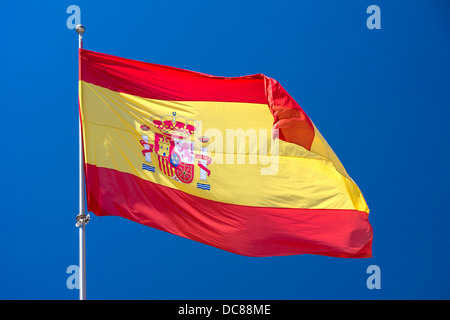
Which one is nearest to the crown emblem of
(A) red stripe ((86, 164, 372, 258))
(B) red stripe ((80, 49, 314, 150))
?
(B) red stripe ((80, 49, 314, 150))

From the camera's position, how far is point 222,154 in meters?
3.80

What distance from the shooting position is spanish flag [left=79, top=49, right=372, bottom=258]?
143 inches

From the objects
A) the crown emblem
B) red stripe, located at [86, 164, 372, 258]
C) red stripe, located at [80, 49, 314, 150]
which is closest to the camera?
red stripe, located at [86, 164, 372, 258]

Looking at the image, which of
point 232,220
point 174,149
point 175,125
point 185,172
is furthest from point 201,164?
point 232,220

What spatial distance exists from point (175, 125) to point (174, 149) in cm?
23

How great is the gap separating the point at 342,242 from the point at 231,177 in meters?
1.14

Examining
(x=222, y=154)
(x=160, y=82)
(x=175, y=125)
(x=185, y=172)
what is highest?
(x=160, y=82)

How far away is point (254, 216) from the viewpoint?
3717mm

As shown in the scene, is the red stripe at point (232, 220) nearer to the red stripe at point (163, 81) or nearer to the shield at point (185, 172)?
the shield at point (185, 172)

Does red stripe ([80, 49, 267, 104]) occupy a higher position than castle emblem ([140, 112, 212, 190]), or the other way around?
red stripe ([80, 49, 267, 104])

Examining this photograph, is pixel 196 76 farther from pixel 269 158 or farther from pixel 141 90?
pixel 269 158

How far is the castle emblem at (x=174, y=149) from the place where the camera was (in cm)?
376

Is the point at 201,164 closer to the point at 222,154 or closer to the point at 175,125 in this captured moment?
Answer: the point at 222,154

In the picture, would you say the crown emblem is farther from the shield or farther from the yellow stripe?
the shield
